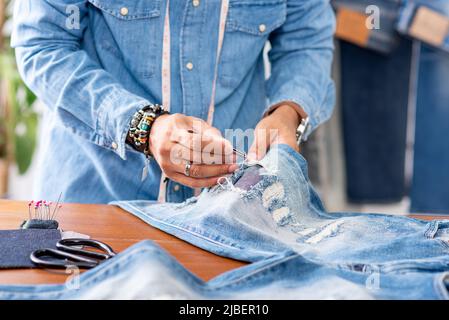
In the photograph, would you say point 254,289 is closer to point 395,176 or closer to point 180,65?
point 180,65

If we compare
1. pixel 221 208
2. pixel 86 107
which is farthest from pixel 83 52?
pixel 221 208

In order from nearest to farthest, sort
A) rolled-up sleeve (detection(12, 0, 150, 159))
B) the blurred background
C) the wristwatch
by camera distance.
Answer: rolled-up sleeve (detection(12, 0, 150, 159)) < the wristwatch < the blurred background

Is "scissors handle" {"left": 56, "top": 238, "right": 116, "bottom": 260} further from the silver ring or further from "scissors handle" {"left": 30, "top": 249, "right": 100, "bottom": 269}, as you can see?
the silver ring

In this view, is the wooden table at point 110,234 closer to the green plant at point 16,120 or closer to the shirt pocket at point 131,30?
the shirt pocket at point 131,30

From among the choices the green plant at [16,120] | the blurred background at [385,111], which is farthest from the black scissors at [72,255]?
the green plant at [16,120]

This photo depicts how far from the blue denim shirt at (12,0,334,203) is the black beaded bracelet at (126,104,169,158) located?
0.02m

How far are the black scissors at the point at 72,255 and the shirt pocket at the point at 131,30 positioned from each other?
0.43 m

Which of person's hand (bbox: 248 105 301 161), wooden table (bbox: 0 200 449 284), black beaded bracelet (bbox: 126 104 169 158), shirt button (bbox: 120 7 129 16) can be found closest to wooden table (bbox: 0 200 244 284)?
wooden table (bbox: 0 200 449 284)

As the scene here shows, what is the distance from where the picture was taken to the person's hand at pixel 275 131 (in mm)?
1050

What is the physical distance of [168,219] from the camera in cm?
94

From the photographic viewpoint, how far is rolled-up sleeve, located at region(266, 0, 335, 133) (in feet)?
4.08

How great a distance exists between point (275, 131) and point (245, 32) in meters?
0.23

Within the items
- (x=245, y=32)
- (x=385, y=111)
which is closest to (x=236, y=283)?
(x=245, y=32)
